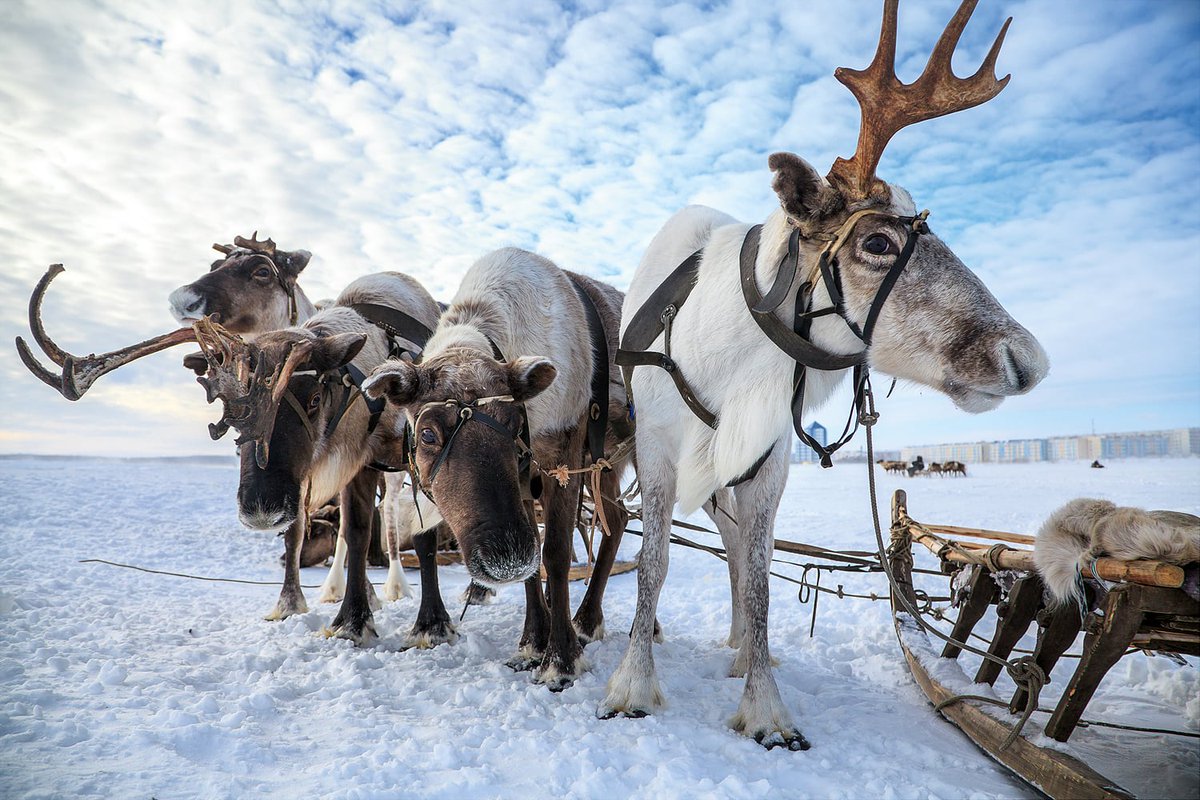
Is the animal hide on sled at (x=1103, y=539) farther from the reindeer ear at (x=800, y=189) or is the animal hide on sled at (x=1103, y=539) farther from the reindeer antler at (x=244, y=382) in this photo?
the reindeer antler at (x=244, y=382)

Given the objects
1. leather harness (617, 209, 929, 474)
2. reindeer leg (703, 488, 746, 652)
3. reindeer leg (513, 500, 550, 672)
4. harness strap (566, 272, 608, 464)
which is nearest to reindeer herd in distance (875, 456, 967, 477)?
reindeer leg (703, 488, 746, 652)

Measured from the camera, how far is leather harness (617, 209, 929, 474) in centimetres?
273

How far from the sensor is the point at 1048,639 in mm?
2639

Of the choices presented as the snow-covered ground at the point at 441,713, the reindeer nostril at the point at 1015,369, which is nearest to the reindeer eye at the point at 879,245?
the reindeer nostril at the point at 1015,369

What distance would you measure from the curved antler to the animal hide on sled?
474cm

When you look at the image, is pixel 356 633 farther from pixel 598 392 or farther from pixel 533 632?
pixel 598 392

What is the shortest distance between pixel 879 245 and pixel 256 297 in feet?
17.0

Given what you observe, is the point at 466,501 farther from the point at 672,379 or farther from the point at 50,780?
the point at 50,780

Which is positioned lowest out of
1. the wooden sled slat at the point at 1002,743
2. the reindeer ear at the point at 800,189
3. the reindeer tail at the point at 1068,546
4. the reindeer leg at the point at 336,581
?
the reindeer leg at the point at 336,581

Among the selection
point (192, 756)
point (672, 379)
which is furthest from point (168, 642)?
point (672, 379)

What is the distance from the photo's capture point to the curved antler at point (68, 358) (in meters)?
3.32

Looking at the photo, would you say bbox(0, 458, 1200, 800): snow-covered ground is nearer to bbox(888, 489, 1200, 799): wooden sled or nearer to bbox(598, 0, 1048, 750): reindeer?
bbox(888, 489, 1200, 799): wooden sled

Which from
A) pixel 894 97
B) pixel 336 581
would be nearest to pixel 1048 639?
pixel 894 97

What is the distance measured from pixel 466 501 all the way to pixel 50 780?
170 centimetres
